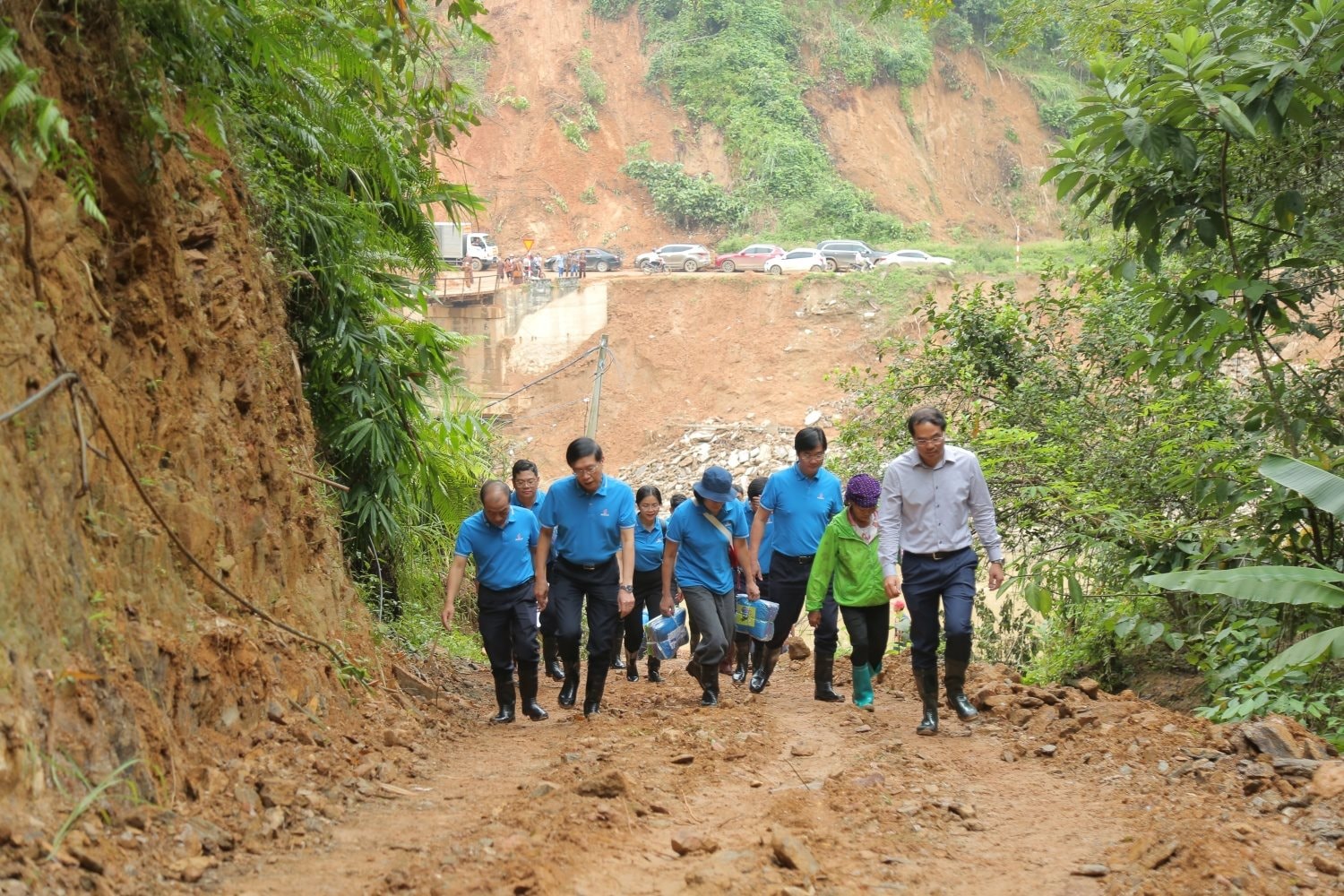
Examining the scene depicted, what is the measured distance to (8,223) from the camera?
4.90 meters

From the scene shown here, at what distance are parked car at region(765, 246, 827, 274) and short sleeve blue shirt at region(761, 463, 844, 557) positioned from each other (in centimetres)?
3718

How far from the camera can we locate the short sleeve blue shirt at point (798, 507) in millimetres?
9000

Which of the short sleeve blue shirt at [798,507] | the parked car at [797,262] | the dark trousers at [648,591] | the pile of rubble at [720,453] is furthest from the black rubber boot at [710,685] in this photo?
the parked car at [797,262]

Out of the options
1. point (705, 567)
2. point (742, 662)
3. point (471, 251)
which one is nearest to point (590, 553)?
point (705, 567)

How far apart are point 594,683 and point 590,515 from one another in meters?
1.15

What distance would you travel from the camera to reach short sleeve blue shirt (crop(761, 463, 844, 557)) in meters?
9.00

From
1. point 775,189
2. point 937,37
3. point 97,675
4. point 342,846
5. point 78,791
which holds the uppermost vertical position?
point 937,37

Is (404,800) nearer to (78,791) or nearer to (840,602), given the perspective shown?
(78,791)

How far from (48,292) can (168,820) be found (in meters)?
2.21

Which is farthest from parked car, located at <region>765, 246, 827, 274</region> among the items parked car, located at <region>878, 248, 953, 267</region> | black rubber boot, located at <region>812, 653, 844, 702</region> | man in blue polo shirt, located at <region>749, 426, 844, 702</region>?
black rubber boot, located at <region>812, 653, 844, 702</region>

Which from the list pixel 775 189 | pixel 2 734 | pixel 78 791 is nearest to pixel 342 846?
pixel 78 791

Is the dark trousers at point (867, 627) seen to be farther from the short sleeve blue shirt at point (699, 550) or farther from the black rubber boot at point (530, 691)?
the black rubber boot at point (530, 691)

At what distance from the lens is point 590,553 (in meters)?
8.09

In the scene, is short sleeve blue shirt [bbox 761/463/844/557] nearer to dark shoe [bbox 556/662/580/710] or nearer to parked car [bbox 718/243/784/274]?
dark shoe [bbox 556/662/580/710]
